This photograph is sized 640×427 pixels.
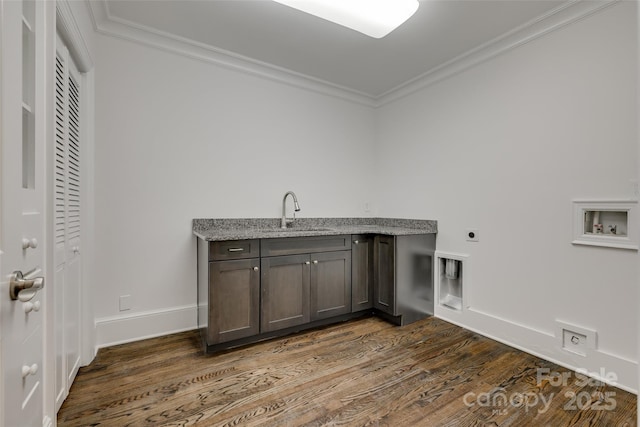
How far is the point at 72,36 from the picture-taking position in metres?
1.59

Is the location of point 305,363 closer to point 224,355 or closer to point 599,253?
point 224,355

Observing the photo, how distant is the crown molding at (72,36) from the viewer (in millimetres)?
1412

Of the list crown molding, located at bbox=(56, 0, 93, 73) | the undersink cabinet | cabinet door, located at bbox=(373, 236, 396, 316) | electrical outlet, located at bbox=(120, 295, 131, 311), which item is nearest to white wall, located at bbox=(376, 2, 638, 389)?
the undersink cabinet

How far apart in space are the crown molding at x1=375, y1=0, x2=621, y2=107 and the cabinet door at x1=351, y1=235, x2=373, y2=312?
1788 millimetres

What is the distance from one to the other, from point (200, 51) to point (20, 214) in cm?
226

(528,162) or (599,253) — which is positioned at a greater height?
(528,162)

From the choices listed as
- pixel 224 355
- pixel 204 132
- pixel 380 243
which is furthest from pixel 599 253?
pixel 204 132

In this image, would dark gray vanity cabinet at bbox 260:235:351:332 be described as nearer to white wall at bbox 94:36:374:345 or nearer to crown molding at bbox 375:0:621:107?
white wall at bbox 94:36:374:345

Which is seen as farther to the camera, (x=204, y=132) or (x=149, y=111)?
(x=204, y=132)

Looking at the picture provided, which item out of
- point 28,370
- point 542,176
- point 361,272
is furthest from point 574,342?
point 28,370

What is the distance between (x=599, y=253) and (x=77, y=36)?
348cm

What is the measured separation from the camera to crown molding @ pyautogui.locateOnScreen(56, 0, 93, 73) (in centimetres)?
141

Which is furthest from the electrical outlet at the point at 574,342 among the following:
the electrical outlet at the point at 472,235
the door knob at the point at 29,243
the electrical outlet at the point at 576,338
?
the door knob at the point at 29,243

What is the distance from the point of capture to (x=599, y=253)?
1.90 metres
